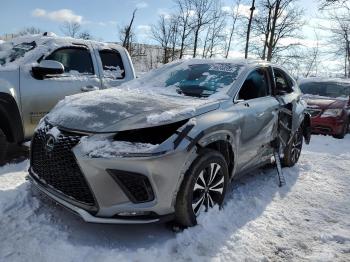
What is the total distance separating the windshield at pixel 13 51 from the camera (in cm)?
536

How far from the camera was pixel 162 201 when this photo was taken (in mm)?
3096

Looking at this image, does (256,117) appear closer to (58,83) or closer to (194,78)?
(194,78)

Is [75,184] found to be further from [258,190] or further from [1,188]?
→ [258,190]

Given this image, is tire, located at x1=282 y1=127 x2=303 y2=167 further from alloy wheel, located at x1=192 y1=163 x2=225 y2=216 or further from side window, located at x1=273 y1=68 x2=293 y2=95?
alloy wheel, located at x1=192 y1=163 x2=225 y2=216

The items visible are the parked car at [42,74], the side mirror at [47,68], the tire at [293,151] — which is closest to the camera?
the parked car at [42,74]

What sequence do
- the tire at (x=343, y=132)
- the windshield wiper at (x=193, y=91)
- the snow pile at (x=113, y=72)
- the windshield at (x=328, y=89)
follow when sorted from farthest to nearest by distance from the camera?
1. the windshield at (x=328, y=89)
2. the tire at (x=343, y=132)
3. the snow pile at (x=113, y=72)
4. the windshield wiper at (x=193, y=91)

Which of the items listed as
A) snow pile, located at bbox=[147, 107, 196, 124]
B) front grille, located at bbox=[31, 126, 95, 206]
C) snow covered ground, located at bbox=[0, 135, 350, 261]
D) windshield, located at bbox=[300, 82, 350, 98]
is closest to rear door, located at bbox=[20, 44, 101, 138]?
snow covered ground, located at bbox=[0, 135, 350, 261]

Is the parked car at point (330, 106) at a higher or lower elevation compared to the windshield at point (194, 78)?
lower

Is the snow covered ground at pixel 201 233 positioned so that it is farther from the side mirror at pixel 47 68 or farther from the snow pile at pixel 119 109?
the side mirror at pixel 47 68

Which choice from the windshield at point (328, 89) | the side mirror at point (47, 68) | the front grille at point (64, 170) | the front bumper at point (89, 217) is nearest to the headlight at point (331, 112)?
the windshield at point (328, 89)

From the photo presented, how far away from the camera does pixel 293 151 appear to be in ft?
20.1

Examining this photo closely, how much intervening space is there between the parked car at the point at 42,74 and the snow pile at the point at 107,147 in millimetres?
2281

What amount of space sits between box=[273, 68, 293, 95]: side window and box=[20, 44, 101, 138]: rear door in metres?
2.75

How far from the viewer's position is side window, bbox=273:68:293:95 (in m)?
5.34
